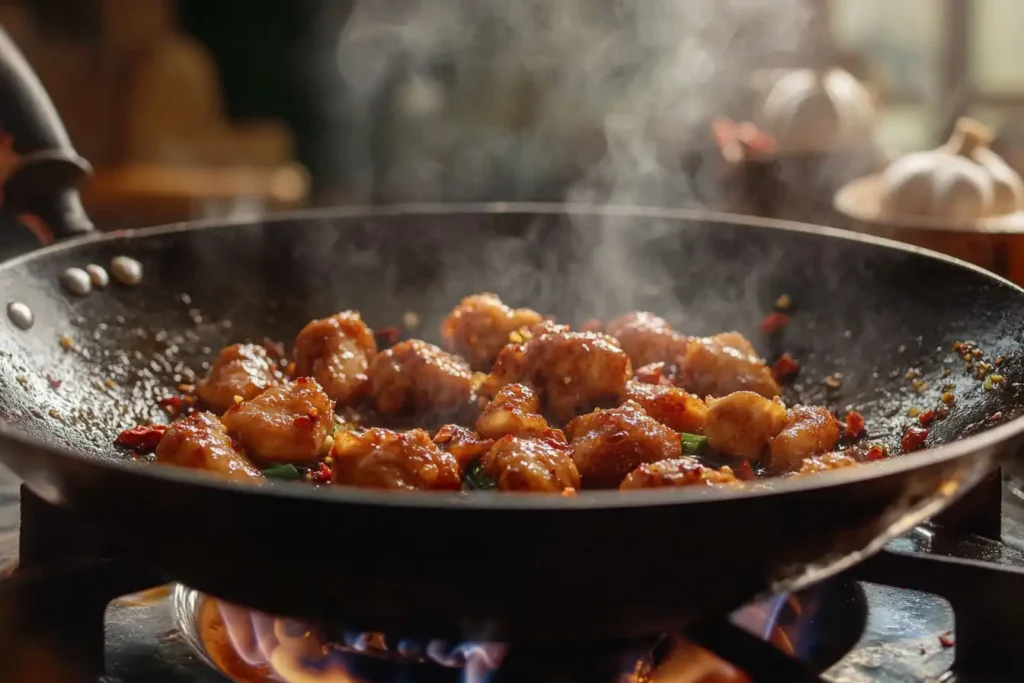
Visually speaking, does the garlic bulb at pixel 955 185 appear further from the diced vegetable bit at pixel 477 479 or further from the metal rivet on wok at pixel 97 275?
the metal rivet on wok at pixel 97 275

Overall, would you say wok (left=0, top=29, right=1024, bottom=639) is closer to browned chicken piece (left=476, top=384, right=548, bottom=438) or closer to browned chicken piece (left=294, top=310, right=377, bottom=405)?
browned chicken piece (left=294, top=310, right=377, bottom=405)

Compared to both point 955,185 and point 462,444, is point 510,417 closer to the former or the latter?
point 462,444

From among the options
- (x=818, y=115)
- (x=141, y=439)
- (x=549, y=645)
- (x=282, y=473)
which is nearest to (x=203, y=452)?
(x=282, y=473)

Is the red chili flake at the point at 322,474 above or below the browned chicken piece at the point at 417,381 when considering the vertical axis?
below

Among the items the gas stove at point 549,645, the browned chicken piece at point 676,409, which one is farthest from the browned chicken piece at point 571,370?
the gas stove at point 549,645

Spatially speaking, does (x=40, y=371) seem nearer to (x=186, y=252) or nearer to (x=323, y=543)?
(x=186, y=252)

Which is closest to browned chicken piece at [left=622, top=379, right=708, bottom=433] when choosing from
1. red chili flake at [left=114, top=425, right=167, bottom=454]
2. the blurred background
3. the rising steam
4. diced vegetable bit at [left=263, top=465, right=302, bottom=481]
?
diced vegetable bit at [left=263, top=465, right=302, bottom=481]
